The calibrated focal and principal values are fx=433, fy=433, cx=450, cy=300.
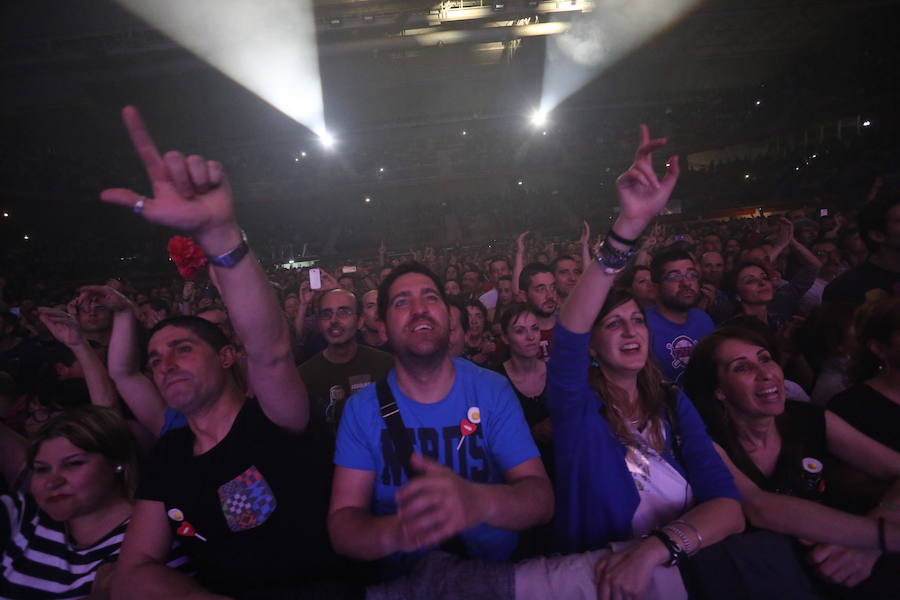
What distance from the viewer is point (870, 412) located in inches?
76.4

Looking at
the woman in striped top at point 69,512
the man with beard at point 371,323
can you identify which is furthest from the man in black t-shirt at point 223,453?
the man with beard at point 371,323

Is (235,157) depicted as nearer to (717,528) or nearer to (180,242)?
(180,242)

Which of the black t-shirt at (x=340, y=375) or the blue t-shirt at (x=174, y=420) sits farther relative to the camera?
the black t-shirt at (x=340, y=375)

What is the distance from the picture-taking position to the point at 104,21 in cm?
1316

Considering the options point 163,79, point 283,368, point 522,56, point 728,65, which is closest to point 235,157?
point 163,79

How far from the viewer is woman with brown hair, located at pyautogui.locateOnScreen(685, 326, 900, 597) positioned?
1.59 m

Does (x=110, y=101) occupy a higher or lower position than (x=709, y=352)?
higher

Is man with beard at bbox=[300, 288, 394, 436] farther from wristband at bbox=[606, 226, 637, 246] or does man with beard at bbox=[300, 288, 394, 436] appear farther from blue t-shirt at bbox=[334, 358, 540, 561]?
wristband at bbox=[606, 226, 637, 246]

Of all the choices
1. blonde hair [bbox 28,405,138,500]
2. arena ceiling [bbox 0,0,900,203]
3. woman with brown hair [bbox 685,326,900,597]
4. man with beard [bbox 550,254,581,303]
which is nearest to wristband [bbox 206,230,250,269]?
blonde hair [bbox 28,405,138,500]

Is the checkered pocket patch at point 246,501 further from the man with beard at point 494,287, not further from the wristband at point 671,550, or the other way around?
the man with beard at point 494,287

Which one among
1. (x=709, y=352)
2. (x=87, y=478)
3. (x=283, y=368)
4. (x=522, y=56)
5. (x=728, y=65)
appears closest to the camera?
(x=283, y=368)

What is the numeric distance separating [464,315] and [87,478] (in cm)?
261

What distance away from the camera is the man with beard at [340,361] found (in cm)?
316

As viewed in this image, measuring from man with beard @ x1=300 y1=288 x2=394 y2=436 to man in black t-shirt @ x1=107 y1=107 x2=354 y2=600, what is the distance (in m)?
1.25
